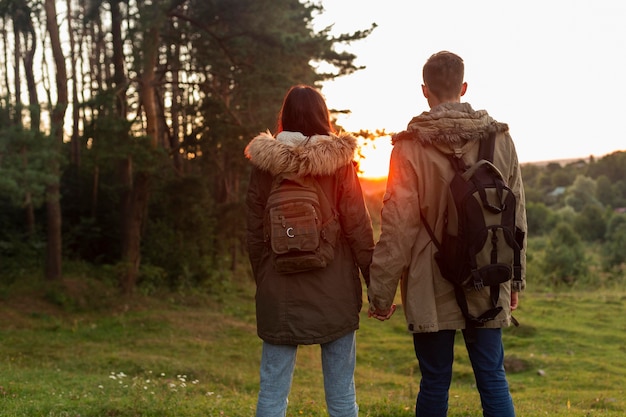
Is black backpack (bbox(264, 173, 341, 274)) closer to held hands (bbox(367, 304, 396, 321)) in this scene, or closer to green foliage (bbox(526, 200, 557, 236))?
held hands (bbox(367, 304, 396, 321))

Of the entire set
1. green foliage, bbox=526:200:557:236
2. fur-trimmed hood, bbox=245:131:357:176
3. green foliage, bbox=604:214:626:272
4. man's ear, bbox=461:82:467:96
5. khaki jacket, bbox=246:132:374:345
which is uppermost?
man's ear, bbox=461:82:467:96

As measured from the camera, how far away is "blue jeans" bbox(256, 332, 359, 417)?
9.10 ft

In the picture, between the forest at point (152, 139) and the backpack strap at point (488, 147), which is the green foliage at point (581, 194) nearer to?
the forest at point (152, 139)

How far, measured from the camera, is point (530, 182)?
250ft

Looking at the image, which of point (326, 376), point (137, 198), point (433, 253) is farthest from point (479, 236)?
point (137, 198)

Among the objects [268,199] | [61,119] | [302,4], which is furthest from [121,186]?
[268,199]

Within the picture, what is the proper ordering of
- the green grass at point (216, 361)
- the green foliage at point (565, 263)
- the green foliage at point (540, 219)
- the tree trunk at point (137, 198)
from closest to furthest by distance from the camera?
the green grass at point (216, 361) < the tree trunk at point (137, 198) < the green foliage at point (565, 263) < the green foliage at point (540, 219)

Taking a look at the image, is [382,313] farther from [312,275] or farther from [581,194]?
[581,194]

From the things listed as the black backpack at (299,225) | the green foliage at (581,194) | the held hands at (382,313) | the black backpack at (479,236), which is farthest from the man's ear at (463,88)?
the green foliage at (581,194)

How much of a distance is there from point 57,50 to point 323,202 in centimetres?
1241

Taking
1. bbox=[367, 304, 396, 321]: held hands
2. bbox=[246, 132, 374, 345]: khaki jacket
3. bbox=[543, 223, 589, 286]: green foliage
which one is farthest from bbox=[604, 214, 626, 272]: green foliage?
bbox=[246, 132, 374, 345]: khaki jacket

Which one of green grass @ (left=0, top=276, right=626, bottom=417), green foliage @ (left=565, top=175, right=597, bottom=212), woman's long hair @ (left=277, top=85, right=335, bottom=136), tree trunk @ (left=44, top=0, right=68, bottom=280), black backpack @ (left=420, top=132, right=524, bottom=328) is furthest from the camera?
green foliage @ (left=565, top=175, right=597, bottom=212)

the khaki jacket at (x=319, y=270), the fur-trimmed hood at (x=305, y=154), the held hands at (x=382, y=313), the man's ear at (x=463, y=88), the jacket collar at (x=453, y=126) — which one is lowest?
the held hands at (x=382, y=313)

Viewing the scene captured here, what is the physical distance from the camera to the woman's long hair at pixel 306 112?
2863 mm
